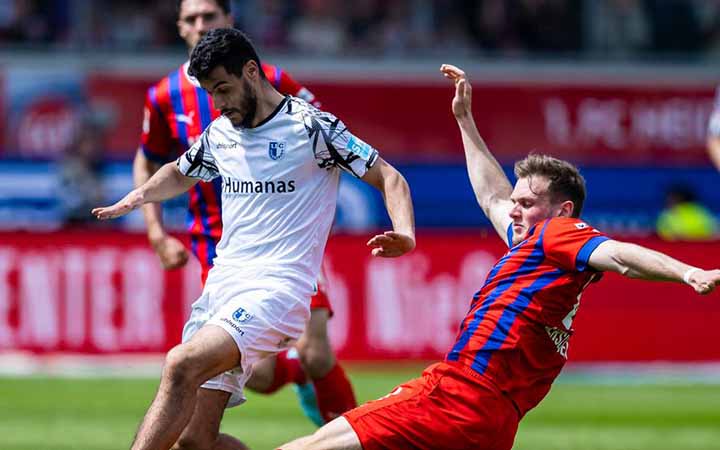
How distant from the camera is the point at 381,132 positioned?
69.0 ft

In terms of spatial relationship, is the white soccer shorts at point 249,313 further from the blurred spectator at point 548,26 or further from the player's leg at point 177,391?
the blurred spectator at point 548,26

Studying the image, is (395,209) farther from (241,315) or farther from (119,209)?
(119,209)

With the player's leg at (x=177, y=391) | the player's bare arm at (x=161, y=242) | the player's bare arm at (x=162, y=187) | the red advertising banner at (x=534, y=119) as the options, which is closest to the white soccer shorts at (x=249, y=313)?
the player's leg at (x=177, y=391)

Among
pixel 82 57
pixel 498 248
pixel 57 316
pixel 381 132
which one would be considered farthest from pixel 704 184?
pixel 57 316

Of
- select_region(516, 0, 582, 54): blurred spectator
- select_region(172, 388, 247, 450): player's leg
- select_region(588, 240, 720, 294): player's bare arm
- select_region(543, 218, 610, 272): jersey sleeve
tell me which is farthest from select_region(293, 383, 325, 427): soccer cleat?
select_region(516, 0, 582, 54): blurred spectator

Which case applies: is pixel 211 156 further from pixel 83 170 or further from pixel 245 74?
pixel 83 170

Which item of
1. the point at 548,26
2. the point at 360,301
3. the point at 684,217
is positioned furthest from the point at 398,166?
the point at 360,301

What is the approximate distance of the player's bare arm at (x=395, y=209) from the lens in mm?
6137

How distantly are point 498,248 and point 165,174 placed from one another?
8555 millimetres

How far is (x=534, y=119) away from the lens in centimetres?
2148

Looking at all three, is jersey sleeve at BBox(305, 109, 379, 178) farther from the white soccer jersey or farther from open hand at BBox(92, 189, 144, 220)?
open hand at BBox(92, 189, 144, 220)

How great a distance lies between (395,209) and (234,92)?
0.91 m

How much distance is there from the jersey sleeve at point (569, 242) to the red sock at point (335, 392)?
9.14ft

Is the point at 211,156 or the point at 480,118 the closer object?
the point at 211,156
